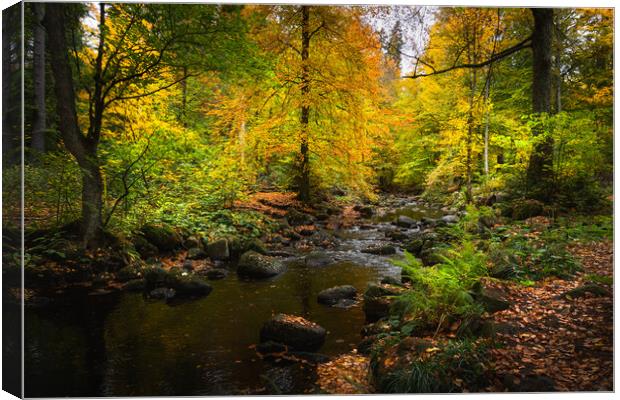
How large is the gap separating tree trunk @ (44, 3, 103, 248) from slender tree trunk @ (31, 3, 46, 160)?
0.55 ft

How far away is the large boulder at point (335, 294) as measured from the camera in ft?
17.2

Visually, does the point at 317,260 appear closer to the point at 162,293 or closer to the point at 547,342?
the point at 162,293

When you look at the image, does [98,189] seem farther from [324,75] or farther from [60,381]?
[324,75]

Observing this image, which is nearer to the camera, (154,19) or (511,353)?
(511,353)

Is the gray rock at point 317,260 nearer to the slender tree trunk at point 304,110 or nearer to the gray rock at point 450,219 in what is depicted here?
the gray rock at point 450,219

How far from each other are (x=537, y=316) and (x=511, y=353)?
1.98ft

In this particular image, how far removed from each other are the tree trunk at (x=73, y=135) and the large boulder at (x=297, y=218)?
14.5ft

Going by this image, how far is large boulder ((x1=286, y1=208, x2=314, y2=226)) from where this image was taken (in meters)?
9.29

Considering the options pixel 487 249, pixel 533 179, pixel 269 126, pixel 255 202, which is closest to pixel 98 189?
pixel 269 126

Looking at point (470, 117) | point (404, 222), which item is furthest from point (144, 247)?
point (470, 117)

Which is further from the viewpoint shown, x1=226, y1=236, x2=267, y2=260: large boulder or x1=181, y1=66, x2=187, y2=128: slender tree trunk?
x1=226, y1=236, x2=267, y2=260: large boulder

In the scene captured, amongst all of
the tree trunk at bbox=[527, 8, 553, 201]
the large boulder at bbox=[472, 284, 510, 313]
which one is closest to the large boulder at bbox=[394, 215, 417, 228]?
the tree trunk at bbox=[527, 8, 553, 201]

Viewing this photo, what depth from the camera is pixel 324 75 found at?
698 centimetres

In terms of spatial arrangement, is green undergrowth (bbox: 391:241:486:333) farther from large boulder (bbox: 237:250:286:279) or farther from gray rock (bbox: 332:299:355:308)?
large boulder (bbox: 237:250:286:279)
